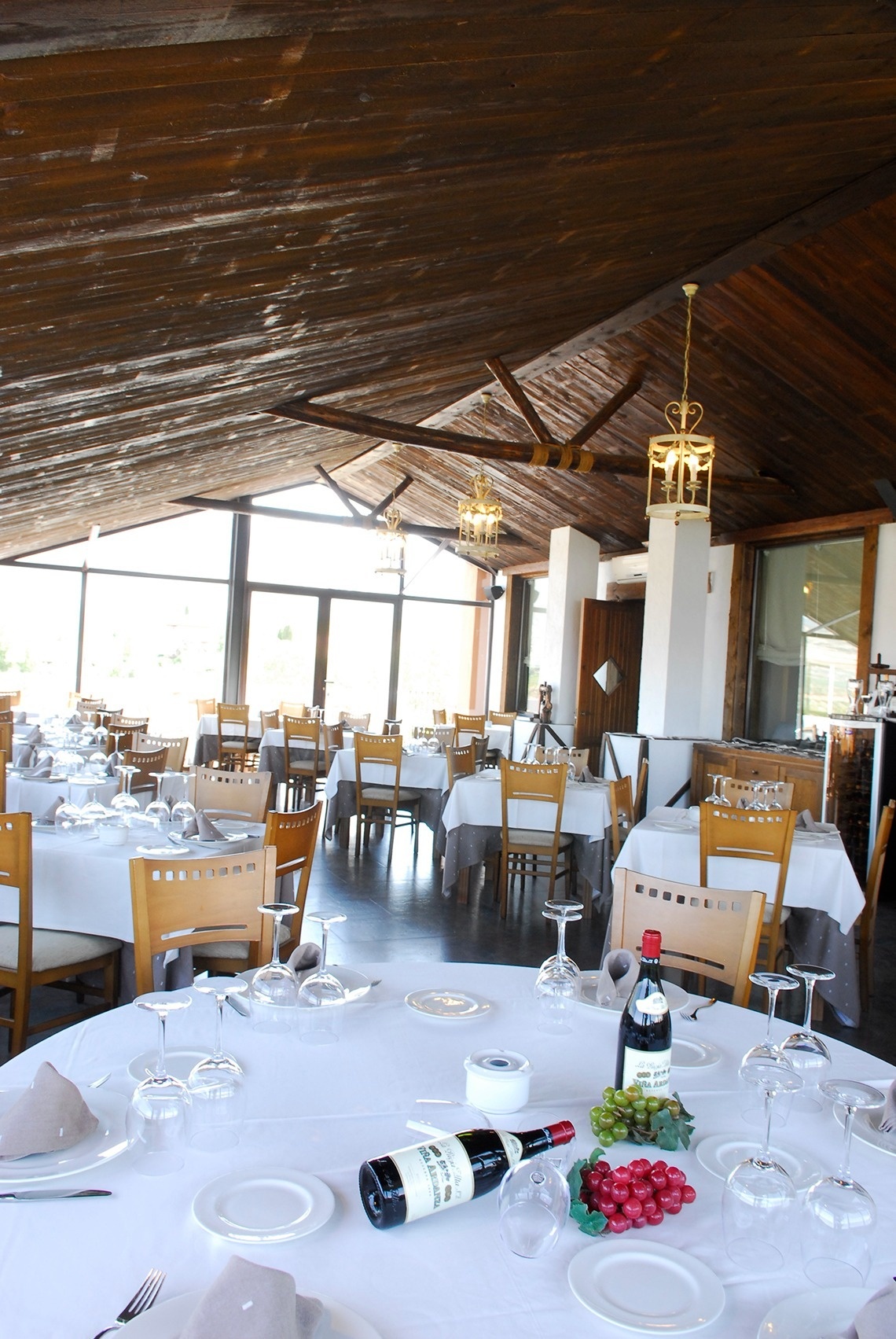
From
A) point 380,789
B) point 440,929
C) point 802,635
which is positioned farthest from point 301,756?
point 802,635

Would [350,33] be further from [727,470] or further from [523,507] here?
[523,507]

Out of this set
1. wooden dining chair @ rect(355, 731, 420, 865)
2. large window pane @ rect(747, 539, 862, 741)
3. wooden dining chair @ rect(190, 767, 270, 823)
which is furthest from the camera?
large window pane @ rect(747, 539, 862, 741)

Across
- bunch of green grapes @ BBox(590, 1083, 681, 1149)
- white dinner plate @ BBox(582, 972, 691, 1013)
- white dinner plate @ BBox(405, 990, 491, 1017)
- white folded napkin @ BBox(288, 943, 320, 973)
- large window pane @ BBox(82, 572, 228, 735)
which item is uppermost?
large window pane @ BBox(82, 572, 228, 735)

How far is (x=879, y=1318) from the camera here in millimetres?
958

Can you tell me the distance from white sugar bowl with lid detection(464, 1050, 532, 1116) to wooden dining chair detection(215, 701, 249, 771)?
937 cm

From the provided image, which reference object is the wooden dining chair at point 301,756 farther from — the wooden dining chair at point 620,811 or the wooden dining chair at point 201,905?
the wooden dining chair at point 201,905

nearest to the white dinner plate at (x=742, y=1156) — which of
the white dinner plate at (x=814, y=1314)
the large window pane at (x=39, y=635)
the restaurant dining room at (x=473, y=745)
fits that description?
the restaurant dining room at (x=473, y=745)

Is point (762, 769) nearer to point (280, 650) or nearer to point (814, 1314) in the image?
point (280, 650)

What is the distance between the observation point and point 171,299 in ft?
13.5

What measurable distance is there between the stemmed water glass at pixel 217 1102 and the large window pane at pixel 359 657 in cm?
1306

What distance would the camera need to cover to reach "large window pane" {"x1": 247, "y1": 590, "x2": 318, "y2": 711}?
1421cm

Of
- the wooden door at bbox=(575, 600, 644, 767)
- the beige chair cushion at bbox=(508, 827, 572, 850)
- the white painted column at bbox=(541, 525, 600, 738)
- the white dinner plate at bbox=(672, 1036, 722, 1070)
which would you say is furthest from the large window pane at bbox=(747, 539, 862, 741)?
the white dinner plate at bbox=(672, 1036, 722, 1070)

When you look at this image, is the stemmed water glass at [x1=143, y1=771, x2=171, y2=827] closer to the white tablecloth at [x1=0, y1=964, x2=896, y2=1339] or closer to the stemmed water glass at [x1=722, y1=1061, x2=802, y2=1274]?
the white tablecloth at [x1=0, y1=964, x2=896, y2=1339]

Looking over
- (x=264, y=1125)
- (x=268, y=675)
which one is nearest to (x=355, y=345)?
(x=264, y=1125)
